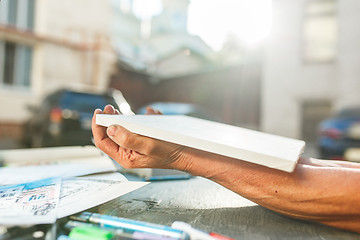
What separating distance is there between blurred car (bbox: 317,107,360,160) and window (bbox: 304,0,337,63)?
496 centimetres

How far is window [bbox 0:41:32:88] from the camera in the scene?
901 cm

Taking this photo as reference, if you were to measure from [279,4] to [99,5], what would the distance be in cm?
652

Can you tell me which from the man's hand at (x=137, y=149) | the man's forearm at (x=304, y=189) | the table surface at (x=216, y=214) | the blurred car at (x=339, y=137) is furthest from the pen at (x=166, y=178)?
the blurred car at (x=339, y=137)

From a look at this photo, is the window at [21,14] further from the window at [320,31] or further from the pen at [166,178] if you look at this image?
the pen at [166,178]

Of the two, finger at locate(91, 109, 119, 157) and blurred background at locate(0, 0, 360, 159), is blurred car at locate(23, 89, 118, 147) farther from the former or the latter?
finger at locate(91, 109, 119, 157)

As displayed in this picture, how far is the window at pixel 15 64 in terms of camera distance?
9008mm

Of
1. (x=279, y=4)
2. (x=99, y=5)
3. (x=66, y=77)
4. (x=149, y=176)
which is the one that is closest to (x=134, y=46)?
(x=99, y=5)

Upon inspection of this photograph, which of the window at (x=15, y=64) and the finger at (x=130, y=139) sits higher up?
the window at (x=15, y=64)

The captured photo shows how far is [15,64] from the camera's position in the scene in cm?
928

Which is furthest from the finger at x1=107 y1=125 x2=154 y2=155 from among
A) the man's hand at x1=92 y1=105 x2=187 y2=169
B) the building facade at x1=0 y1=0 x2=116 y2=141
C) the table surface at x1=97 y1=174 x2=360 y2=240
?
the building facade at x1=0 y1=0 x2=116 y2=141

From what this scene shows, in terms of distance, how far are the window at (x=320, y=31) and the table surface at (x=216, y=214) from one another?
851cm

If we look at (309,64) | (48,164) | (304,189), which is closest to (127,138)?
(304,189)

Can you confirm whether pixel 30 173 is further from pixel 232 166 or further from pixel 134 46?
pixel 134 46

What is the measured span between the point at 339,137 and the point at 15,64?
962cm
